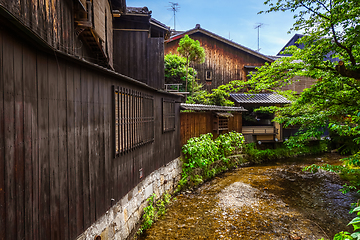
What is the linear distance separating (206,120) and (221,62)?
958cm

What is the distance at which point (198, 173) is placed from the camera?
1115 centimetres

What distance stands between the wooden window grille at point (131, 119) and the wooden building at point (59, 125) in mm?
27

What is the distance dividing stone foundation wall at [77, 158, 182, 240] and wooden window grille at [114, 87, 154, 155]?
1.38 m

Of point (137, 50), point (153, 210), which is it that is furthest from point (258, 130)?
point (153, 210)

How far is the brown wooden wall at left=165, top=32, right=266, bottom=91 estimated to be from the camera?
790 inches

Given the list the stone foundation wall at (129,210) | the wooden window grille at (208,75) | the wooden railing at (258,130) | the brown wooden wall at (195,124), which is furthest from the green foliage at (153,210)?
the wooden window grille at (208,75)

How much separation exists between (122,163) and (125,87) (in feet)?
6.64

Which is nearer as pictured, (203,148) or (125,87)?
(125,87)

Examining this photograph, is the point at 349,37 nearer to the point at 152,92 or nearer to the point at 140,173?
the point at 152,92

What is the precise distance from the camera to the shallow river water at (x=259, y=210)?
6504mm

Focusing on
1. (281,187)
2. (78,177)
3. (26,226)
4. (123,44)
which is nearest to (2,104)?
(26,226)

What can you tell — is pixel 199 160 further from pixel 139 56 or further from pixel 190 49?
pixel 190 49

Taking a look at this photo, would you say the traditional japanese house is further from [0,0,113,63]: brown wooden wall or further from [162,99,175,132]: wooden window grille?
[0,0,113,63]: brown wooden wall

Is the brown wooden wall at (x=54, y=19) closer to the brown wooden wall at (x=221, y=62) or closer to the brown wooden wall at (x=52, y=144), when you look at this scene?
the brown wooden wall at (x=52, y=144)
